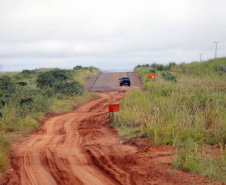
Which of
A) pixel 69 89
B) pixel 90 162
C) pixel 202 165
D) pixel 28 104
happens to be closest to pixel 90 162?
pixel 90 162

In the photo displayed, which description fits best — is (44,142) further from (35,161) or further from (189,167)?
(189,167)

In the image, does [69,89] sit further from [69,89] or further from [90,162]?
[90,162]

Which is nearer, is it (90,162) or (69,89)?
(90,162)

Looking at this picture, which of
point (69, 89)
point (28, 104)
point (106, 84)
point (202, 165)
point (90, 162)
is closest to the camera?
point (202, 165)

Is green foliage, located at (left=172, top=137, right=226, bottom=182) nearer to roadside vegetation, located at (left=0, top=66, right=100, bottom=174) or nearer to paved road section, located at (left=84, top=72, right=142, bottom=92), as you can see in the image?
roadside vegetation, located at (left=0, top=66, right=100, bottom=174)

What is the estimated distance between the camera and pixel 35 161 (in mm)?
8000

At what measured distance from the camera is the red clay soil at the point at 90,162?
21.0 ft

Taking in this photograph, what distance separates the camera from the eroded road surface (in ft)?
21.0

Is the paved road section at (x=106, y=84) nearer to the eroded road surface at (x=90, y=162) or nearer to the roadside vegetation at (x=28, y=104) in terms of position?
the roadside vegetation at (x=28, y=104)

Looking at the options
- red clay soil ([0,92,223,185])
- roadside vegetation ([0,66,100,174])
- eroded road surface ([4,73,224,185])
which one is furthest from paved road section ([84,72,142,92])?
red clay soil ([0,92,223,185])

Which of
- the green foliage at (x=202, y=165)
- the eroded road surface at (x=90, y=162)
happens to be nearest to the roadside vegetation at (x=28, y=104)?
the eroded road surface at (x=90, y=162)

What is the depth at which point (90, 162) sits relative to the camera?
7.84 metres

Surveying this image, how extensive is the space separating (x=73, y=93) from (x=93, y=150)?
49.3 ft

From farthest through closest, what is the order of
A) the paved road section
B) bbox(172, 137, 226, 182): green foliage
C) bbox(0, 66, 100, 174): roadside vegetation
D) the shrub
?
the paved road section → the shrub → bbox(0, 66, 100, 174): roadside vegetation → bbox(172, 137, 226, 182): green foliage
